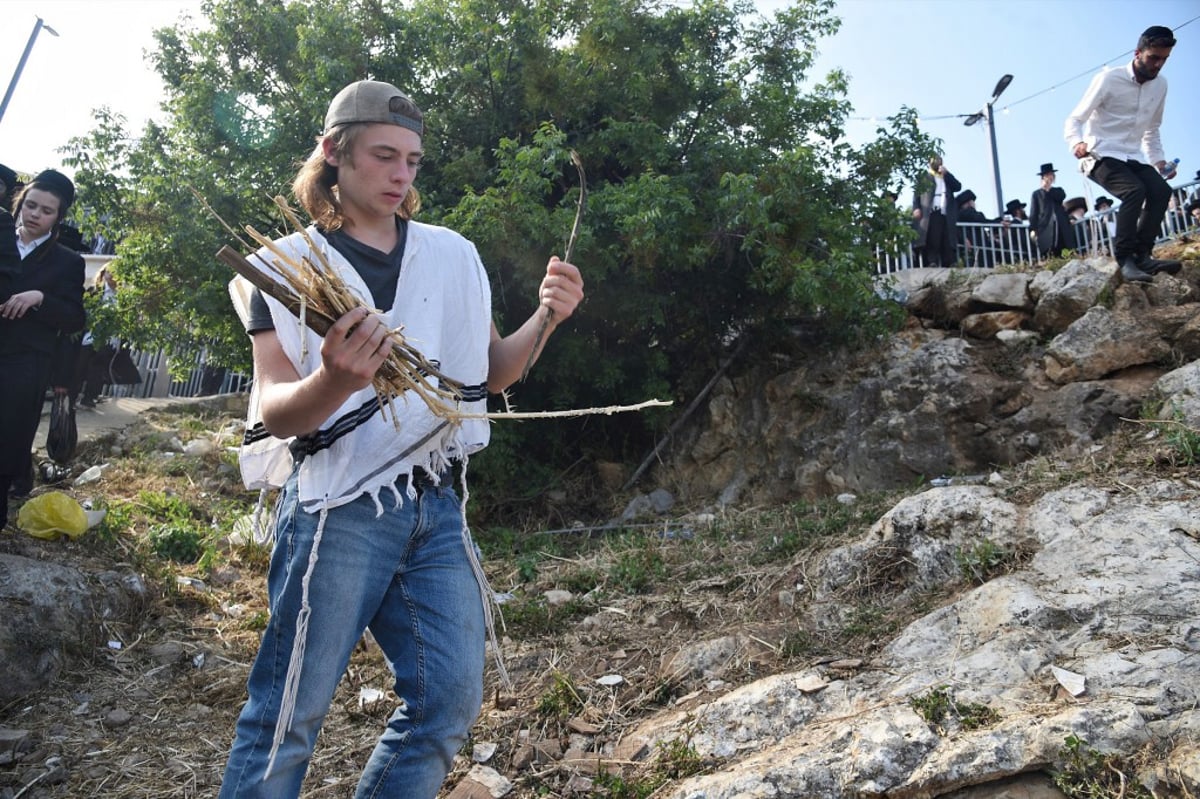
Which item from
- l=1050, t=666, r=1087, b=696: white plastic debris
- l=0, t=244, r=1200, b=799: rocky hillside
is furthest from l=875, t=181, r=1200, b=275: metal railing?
l=1050, t=666, r=1087, b=696: white plastic debris

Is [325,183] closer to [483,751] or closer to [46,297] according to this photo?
[483,751]

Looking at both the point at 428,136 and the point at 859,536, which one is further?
the point at 428,136

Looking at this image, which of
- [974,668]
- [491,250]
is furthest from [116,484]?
[974,668]

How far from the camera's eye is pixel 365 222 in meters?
2.35

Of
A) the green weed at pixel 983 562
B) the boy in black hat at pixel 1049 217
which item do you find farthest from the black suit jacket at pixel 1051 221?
the green weed at pixel 983 562

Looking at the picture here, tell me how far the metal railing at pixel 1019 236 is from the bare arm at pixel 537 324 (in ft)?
26.1

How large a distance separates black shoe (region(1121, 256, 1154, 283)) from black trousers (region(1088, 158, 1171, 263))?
6 cm

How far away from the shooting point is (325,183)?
2381mm

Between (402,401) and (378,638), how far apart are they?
22.9 inches

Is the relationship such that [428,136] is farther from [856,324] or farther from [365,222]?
[365,222]

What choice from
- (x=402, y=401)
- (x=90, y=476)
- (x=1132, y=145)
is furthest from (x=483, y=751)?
(x=1132, y=145)

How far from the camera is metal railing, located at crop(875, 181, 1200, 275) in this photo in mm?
10242

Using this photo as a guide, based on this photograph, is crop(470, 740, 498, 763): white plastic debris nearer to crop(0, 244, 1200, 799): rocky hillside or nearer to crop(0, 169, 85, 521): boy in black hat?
crop(0, 244, 1200, 799): rocky hillside

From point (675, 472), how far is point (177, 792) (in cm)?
460
